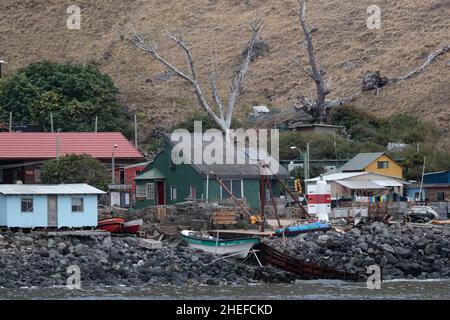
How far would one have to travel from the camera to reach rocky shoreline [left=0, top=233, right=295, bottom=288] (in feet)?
124

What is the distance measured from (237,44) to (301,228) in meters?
57.8

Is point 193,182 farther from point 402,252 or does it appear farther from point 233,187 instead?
point 402,252

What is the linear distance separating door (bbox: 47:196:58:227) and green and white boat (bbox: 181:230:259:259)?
5.96 meters

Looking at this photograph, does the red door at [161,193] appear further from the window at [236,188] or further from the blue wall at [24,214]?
the blue wall at [24,214]

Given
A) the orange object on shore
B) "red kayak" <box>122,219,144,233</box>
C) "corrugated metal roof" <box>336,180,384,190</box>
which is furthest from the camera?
"corrugated metal roof" <box>336,180,384,190</box>

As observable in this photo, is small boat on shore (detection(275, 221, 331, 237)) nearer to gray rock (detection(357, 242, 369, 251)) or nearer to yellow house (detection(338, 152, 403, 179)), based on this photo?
gray rock (detection(357, 242, 369, 251))

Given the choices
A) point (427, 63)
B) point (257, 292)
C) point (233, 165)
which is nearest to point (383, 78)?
point (427, 63)

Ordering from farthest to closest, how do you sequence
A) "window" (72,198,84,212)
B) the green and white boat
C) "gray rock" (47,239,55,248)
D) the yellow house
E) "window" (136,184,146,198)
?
the yellow house, "window" (136,184,146,198), "window" (72,198,84,212), "gray rock" (47,239,55,248), the green and white boat

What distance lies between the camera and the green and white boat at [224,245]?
41.2 metres

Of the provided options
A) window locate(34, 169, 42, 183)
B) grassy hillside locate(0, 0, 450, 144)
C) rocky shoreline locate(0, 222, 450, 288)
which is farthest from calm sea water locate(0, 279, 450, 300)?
grassy hillside locate(0, 0, 450, 144)

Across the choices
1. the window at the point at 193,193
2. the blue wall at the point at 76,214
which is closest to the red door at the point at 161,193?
the window at the point at 193,193

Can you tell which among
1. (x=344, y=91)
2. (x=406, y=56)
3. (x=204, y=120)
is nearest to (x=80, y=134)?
(x=204, y=120)

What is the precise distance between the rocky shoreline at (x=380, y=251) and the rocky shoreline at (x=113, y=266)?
9.38ft

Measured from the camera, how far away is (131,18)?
370 ft
